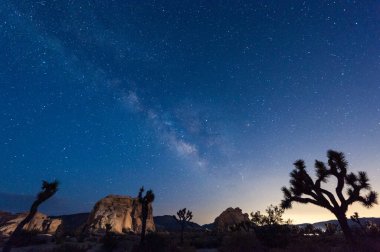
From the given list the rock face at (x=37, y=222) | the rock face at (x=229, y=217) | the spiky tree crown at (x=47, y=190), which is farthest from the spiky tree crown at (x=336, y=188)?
the rock face at (x=229, y=217)

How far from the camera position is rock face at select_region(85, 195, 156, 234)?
55.9 m

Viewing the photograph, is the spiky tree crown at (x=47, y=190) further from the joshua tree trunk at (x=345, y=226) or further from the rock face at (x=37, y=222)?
the rock face at (x=37, y=222)

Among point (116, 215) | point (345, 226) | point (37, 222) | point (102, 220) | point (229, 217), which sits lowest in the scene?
point (345, 226)

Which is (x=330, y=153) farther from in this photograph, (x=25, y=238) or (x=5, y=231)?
(x=5, y=231)

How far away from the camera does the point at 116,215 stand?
6025cm

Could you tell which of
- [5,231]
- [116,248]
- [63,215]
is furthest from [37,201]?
[63,215]

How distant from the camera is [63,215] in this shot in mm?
114500

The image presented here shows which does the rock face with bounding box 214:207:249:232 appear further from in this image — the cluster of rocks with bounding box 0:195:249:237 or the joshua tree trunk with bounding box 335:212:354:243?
the joshua tree trunk with bounding box 335:212:354:243

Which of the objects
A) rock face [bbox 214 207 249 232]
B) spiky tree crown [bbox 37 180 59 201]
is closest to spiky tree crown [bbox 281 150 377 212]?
spiky tree crown [bbox 37 180 59 201]

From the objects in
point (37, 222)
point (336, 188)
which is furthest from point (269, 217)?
point (37, 222)

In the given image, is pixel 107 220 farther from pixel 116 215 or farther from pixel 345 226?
pixel 345 226

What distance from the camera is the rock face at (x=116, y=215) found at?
183 ft

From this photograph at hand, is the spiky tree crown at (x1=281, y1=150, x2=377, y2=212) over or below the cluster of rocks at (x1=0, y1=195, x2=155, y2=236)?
below

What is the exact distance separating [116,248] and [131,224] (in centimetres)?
4666
